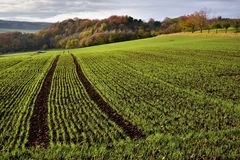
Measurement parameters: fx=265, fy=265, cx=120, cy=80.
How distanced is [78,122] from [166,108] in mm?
6006

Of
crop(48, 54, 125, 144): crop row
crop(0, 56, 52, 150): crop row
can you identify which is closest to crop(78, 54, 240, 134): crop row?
crop(48, 54, 125, 144): crop row

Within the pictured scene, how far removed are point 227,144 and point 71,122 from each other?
8.67 metres

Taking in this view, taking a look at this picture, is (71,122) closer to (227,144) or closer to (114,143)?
(114,143)

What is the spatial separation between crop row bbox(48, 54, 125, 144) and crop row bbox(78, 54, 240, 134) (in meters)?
1.61

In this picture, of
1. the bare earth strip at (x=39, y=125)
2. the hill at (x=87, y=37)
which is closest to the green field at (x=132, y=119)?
the bare earth strip at (x=39, y=125)

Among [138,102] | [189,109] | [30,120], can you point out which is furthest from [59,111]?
[189,109]

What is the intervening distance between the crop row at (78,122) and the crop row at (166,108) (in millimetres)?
1614

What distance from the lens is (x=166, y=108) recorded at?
17.8m

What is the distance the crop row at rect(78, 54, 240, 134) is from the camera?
14.3m

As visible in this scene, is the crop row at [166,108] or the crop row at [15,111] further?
the crop row at [166,108]

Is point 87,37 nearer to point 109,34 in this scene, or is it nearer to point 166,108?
point 109,34

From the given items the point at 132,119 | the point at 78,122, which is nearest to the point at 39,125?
the point at 78,122

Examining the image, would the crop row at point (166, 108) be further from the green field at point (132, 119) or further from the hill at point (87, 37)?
the hill at point (87, 37)

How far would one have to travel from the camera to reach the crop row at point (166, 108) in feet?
46.9
